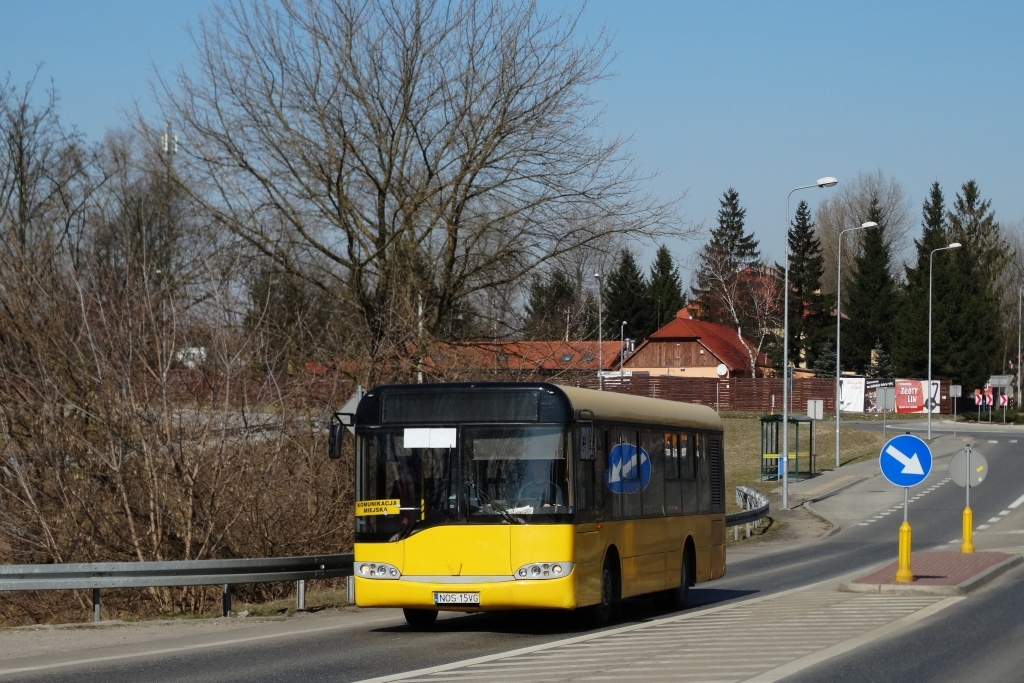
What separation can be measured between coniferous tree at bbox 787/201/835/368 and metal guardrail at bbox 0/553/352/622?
95.9 metres

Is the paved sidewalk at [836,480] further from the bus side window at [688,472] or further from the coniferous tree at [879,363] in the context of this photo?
the coniferous tree at [879,363]

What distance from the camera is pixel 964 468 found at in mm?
24453

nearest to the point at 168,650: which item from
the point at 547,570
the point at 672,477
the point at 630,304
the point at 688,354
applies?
the point at 547,570

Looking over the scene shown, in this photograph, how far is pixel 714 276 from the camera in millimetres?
118188

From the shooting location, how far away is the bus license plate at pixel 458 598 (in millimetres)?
13250

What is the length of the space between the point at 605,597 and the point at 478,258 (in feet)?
35.8

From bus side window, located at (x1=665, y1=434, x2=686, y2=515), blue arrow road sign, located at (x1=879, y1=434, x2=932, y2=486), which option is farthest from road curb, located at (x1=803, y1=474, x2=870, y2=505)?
bus side window, located at (x1=665, y1=434, x2=686, y2=515)

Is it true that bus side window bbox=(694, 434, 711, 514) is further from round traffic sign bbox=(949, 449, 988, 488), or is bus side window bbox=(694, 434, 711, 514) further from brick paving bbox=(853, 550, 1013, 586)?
round traffic sign bbox=(949, 449, 988, 488)

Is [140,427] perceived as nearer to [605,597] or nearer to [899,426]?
[605,597]

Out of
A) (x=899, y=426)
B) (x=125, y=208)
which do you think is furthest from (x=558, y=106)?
(x=899, y=426)

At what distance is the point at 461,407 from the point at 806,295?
4029 inches

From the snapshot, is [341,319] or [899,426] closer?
[341,319]

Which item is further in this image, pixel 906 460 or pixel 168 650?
pixel 906 460

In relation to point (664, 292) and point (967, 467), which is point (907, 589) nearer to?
point (967, 467)
